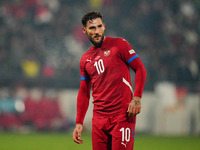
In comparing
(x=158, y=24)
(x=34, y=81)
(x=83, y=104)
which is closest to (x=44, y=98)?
(x=34, y=81)

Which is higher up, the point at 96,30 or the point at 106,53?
the point at 96,30

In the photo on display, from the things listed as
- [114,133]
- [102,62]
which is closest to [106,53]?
[102,62]

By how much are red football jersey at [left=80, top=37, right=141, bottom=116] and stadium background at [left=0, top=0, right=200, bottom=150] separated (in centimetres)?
862

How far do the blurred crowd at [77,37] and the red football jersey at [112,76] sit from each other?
34.4 ft

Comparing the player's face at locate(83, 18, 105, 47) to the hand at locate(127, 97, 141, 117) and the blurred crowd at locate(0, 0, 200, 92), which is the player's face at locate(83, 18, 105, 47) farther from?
the blurred crowd at locate(0, 0, 200, 92)

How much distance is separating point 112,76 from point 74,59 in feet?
42.0

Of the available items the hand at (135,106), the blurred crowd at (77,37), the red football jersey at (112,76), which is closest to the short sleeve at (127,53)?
the red football jersey at (112,76)

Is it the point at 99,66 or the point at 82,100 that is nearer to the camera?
the point at 99,66

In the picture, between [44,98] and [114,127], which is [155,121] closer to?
[44,98]

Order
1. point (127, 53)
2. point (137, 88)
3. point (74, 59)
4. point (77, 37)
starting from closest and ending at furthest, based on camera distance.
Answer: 1. point (137, 88)
2. point (127, 53)
3. point (74, 59)
4. point (77, 37)

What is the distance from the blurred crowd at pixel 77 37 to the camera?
15.3 metres

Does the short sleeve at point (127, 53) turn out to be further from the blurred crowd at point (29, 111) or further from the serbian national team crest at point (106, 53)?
the blurred crowd at point (29, 111)

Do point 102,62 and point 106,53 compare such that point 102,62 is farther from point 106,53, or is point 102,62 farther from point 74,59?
point 74,59

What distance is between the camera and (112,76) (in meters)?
4.24
